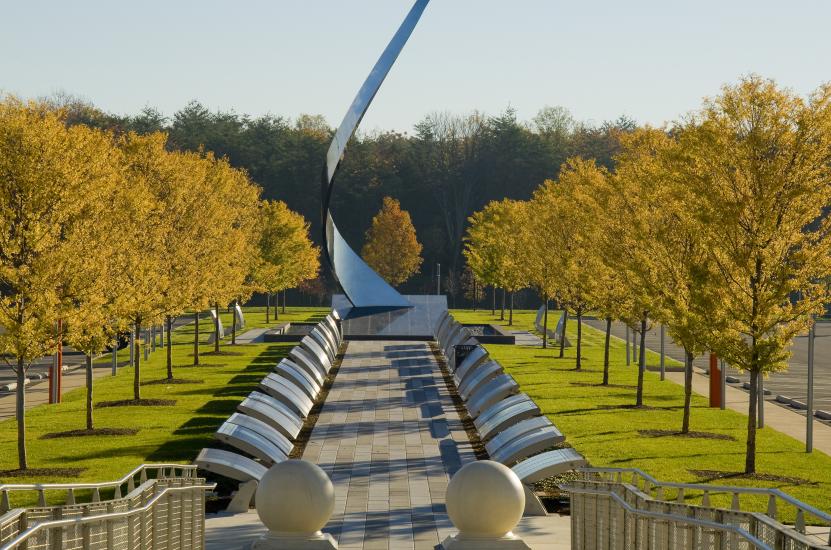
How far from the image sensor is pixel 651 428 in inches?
1088

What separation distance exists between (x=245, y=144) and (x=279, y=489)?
94402mm

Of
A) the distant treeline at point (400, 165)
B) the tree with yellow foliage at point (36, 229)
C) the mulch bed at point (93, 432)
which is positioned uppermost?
the distant treeline at point (400, 165)

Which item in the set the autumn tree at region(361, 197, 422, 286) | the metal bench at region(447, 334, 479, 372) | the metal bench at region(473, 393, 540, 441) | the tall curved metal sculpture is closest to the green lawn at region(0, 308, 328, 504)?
the metal bench at region(473, 393, 540, 441)

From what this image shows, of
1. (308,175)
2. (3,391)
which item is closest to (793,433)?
(3,391)

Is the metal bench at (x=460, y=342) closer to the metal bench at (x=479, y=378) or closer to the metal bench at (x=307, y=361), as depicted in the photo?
the metal bench at (x=307, y=361)

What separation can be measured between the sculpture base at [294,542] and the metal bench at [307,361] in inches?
691

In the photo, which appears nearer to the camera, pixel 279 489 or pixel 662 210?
pixel 279 489

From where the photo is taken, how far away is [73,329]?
22109 mm

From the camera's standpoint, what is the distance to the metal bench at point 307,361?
31.0 m

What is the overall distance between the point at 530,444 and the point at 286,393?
756 cm

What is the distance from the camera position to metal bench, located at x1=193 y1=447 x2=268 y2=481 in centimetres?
1803

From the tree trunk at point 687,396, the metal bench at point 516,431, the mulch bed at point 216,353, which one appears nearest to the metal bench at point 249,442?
the metal bench at point 516,431

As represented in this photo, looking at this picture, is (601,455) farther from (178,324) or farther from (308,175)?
(308,175)

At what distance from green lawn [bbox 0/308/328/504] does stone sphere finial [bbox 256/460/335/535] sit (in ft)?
27.2
